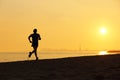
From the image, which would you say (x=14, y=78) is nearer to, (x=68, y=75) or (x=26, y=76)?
(x=26, y=76)

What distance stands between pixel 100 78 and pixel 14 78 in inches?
108

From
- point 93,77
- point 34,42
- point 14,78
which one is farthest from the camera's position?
point 34,42

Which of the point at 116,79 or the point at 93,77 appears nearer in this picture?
the point at 116,79

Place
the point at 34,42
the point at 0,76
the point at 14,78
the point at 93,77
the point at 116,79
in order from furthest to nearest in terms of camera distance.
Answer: the point at 34,42, the point at 0,76, the point at 14,78, the point at 93,77, the point at 116,79

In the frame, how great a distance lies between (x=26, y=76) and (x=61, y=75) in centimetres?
114

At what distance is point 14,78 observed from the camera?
1188 cm

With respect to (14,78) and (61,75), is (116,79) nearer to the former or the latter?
(61,75)

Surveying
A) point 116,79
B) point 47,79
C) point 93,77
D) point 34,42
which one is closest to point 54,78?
point 47,79

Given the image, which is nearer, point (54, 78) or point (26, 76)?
point (54, 78)

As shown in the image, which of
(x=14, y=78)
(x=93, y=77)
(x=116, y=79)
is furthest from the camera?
(x=14, y=78)

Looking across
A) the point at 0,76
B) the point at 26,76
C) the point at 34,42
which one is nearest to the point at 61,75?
the point at 26,76

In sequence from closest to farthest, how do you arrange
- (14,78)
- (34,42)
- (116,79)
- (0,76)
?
1. (116,79)
2. (14,78)
3. (0,76)
4. (34,42)

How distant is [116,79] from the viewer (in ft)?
33.8

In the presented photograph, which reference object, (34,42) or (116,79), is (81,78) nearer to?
(116,79)
